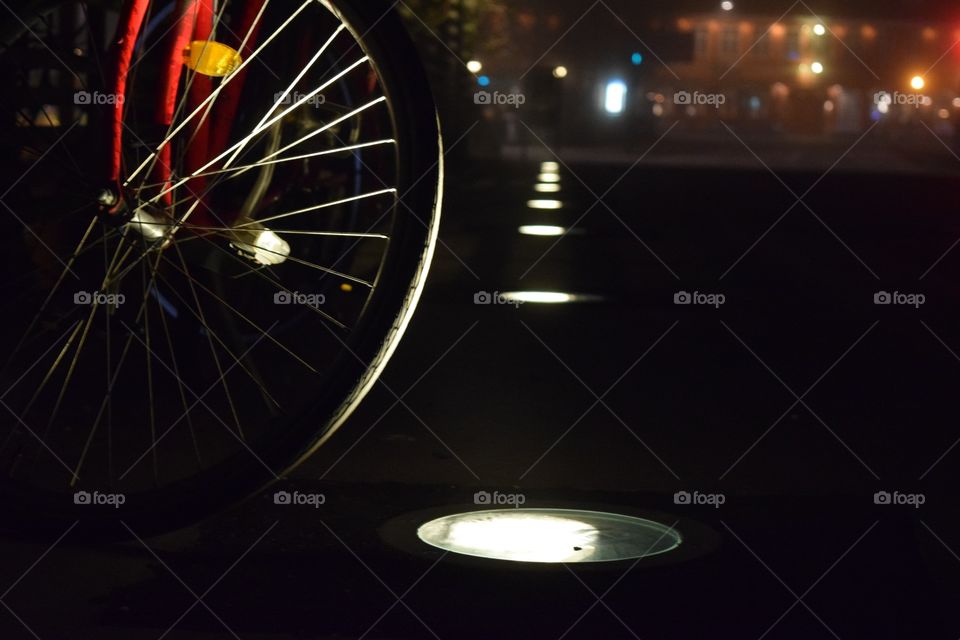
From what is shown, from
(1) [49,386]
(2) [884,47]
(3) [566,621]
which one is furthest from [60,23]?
(2) [884,47]

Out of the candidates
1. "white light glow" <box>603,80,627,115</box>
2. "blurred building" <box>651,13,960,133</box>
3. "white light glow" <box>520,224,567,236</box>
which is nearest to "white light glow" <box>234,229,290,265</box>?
"white light glow" <box>520,224,567,236</box>

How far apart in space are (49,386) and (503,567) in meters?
2.22

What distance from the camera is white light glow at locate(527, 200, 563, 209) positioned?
50.9 ft

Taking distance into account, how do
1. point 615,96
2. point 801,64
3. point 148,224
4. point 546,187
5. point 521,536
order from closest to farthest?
point 148,224 < point 521,536 < point 546,187 < point 615,96 < point 801,64

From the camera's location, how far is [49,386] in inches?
185

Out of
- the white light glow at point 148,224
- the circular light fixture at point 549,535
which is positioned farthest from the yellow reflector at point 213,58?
the circular light fixture at point 549,535

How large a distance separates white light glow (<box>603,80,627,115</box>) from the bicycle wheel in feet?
164

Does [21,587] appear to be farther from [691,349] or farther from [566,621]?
[691,349]

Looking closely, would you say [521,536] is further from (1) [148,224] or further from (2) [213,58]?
(2) [213,58]

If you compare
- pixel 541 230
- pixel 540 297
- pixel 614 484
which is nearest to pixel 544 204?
pixel 541 230

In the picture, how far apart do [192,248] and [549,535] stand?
1.00 metres

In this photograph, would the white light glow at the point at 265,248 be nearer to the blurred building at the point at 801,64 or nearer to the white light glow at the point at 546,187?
the white light glow at the point at 546,187

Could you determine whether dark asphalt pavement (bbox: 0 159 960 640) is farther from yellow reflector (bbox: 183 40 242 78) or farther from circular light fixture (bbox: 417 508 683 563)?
yellow reflector (bbox: 183 40 242 78)

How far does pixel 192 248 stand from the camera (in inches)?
130
